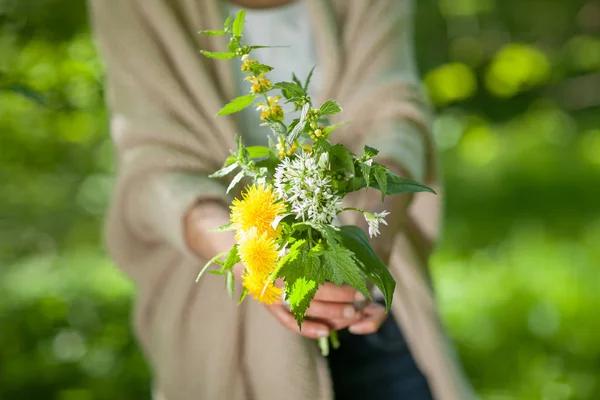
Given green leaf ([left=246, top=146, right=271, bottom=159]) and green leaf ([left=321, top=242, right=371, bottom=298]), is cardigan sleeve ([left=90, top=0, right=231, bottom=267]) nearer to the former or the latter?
green leaf ([left=246, top=146, right=271, bottom=159])

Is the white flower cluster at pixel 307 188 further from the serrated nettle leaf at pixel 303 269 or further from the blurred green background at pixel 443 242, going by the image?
the blurred green background at pixel 443 242

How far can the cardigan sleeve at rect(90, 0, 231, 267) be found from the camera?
0.75 metres

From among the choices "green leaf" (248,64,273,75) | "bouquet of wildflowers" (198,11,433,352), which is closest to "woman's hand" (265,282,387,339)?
"bouquet of wildflowers" (198,11,433,352)

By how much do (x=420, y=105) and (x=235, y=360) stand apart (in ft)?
1.22

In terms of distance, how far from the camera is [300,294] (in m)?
0.50

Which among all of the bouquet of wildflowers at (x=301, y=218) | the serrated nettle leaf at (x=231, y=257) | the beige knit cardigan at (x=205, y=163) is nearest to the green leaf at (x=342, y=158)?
the bouquet of wildflowers at (x=301, y=218)

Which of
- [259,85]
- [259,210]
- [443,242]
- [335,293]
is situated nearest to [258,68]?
[259,85]

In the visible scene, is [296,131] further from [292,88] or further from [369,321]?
[369,321]

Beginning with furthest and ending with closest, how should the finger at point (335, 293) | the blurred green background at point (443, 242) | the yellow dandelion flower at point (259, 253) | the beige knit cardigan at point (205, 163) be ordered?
1. the blurred green background at point (443, 242)
2. the beige knit cardigan at point (205, 163)
3. the finger at point (335, 293)
4. the yellow dandelion flower at point (259, 253)

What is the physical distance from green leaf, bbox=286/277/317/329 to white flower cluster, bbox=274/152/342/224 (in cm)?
5

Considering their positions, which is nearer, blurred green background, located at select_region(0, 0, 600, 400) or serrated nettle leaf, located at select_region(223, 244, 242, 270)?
serrated nettle leaf, located at select_region(223, 244, 242, 270)

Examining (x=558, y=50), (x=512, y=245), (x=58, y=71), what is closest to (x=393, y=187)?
(x=58, y=71)

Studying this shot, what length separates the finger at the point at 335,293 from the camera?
62cm

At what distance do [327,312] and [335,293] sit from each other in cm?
2
